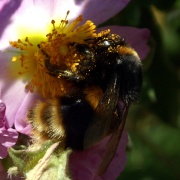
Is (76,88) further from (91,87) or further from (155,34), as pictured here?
(155,34)

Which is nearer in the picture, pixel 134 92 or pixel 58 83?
pixel 134 92

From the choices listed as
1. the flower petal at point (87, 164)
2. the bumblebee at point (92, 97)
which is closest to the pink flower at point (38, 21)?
the flower petal at point (87, 164)

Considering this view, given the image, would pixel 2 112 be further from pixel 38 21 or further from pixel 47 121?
pixel 38 21

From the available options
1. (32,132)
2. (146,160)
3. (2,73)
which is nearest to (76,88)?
(32,132)

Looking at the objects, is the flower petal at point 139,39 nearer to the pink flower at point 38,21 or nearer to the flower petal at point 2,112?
the pink flower at point 38,21

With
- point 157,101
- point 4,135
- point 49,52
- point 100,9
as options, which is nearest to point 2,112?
point 4,135

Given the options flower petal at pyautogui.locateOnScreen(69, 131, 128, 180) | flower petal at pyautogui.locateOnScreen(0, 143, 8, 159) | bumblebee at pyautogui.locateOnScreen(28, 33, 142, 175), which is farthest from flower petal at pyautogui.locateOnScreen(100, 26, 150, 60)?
flower petal at pyautogui.locateOnScreen(0, 143, 8, 159)

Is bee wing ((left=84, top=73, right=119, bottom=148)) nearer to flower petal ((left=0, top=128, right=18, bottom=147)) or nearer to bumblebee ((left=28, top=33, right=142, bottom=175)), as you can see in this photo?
bumblebee ((left=28, top=33, right=142, bottom=175))
